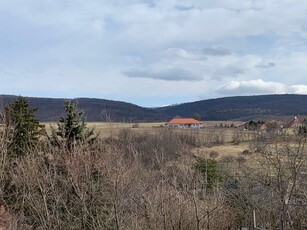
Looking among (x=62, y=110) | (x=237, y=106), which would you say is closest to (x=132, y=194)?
(x=62, y=110)

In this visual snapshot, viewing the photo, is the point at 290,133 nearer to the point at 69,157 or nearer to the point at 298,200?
the point at 298,200

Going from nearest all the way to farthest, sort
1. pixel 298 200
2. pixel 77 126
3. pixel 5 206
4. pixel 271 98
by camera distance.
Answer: pixel 298 200
pixel 5 206
pixel 77 126
pixel 271 98

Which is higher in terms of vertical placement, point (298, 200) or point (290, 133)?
point (290, 133)

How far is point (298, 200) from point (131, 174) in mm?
5823

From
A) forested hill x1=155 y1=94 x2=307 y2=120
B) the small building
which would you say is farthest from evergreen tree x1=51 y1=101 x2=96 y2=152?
forested hill x1=155 y1=94 x2=307 y2=120

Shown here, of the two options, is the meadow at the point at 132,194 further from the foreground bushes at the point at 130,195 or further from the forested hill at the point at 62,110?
the forested hill at the point at 62,110

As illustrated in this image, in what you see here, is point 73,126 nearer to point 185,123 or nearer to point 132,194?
point 132,194

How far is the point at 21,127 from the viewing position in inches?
904

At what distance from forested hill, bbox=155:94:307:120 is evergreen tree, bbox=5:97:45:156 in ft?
255

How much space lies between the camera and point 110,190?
1456cm

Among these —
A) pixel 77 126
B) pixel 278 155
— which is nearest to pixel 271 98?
pixel 77 126

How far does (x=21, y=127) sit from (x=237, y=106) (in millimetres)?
112701

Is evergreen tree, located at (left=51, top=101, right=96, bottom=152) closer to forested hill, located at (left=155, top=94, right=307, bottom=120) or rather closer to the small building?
the small building

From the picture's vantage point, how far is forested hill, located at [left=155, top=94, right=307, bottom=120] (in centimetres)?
10662
